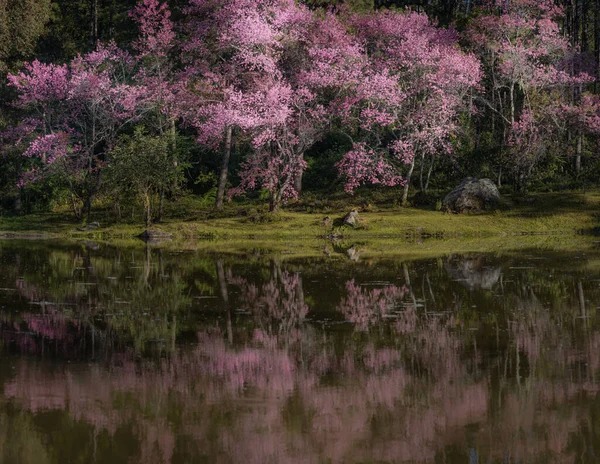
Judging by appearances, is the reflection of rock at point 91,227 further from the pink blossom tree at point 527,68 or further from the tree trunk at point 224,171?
the pink blossom tree at point 527,68

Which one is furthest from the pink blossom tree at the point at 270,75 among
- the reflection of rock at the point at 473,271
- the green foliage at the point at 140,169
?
the reflection of rock at the point at 473,271

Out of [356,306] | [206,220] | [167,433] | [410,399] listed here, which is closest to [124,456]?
[167,433]

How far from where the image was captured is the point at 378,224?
35.5 meters

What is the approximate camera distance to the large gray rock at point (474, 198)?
3697cm

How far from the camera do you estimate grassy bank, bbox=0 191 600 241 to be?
114ft

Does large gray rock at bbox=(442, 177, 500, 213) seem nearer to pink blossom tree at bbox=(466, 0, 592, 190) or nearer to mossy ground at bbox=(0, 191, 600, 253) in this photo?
mossy ground at bbox=(0, 191, 600, 253)

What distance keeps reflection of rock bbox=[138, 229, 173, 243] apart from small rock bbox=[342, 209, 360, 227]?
7621 mm

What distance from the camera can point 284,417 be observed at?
9.10 m

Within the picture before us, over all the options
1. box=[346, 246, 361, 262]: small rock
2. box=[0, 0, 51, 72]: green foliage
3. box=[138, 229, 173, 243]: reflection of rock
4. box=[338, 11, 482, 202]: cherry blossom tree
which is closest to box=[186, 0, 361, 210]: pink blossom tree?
box=[338, 11, 482, 202]: cherry blossom tree

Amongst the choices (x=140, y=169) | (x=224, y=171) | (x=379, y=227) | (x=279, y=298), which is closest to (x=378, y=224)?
(x=379, y=227)

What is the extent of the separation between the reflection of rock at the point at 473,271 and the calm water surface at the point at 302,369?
189 mm

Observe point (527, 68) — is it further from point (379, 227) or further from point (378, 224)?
point (379, 227)

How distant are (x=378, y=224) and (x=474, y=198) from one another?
195 inches


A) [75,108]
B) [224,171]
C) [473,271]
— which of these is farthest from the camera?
[75,108]
